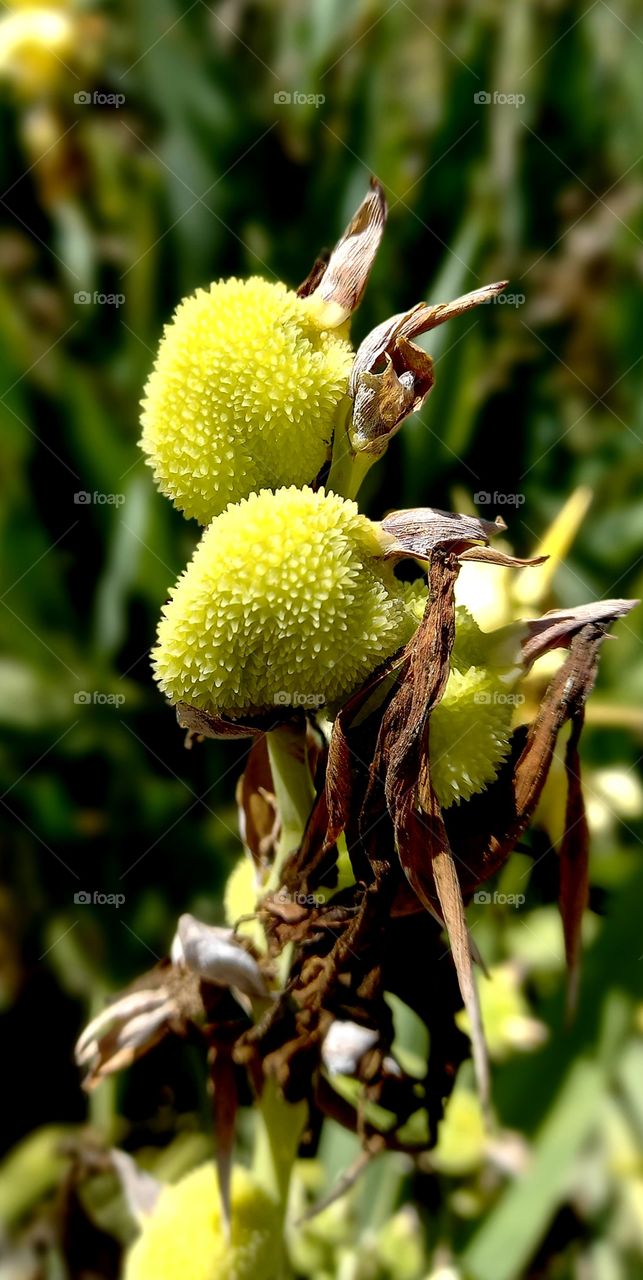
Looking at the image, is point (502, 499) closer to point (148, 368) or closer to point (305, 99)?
point (148, 368)

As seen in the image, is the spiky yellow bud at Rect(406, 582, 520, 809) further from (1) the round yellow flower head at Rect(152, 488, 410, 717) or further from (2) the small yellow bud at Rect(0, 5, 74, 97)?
(2) the small yellow bud at Rect(0, 5, 74, 97)

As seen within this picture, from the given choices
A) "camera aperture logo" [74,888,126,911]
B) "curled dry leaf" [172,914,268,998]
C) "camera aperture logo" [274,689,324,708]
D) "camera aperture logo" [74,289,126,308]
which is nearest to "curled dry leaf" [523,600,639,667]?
"camera aperture logo" [274,689,324,708]

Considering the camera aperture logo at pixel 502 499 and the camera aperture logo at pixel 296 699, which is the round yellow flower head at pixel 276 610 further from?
the camera aperture logo at pixel 502 499

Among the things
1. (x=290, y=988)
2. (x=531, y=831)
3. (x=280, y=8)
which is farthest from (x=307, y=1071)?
Answer: (x=280, y=8)

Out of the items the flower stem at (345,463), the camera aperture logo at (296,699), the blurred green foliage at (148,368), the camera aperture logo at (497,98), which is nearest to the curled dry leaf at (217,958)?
the camera aperture logo at (296,699)

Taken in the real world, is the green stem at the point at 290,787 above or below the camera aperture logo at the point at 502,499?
below
